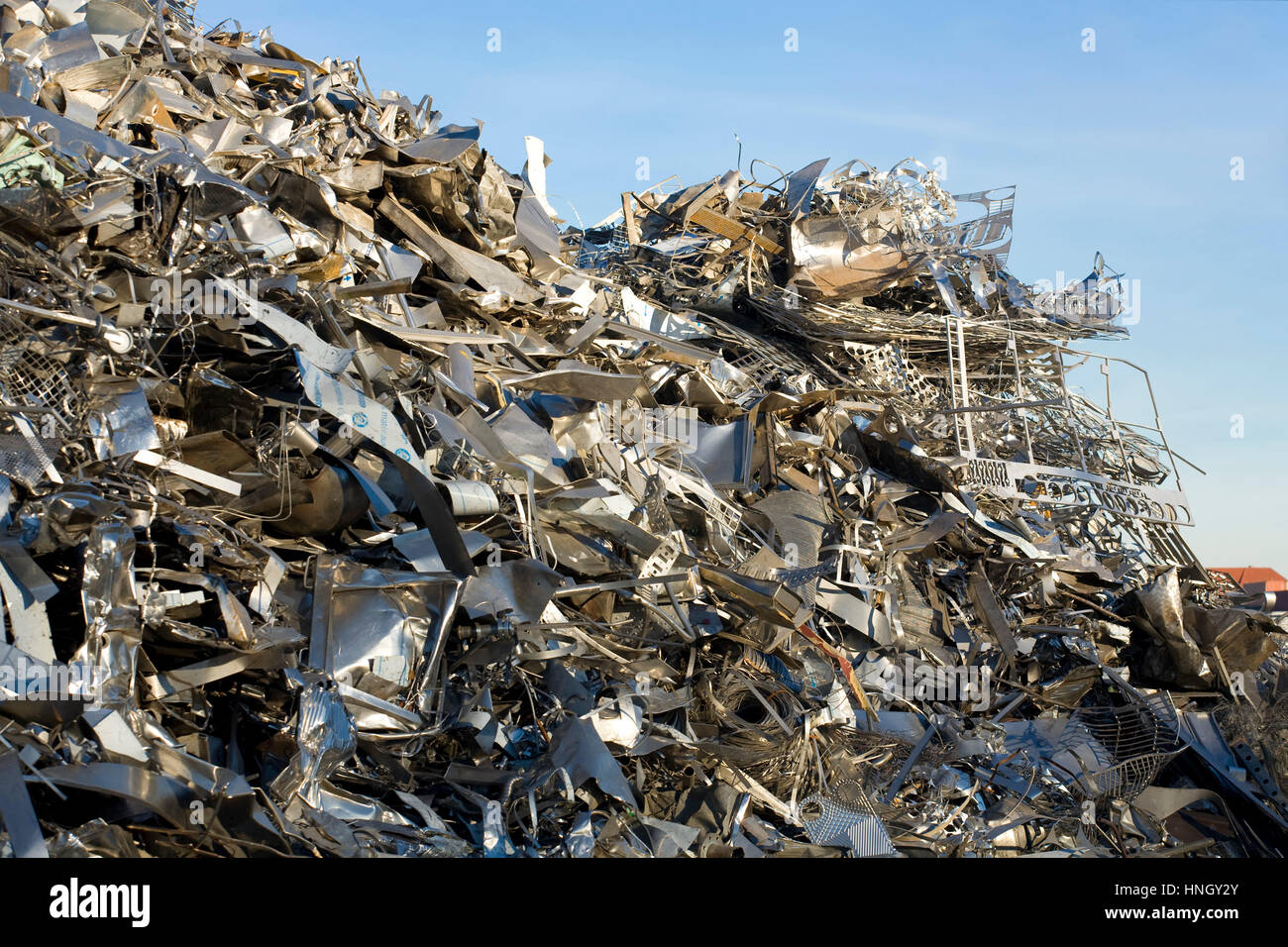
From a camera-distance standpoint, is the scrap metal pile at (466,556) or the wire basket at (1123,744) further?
the wire basket at (1123,744)

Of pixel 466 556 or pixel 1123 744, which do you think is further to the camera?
pixel 1123 744

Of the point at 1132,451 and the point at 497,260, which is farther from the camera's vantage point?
the point at 1132,451

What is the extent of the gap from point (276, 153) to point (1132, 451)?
664cm

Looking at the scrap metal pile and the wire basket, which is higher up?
the scrap metal pile

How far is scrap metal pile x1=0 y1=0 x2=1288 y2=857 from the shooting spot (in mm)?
3436

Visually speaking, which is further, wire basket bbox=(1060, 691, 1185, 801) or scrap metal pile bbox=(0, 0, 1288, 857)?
wire basket bbox=(1060, 691, 1185, 801)

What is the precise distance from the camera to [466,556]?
13.7 feet

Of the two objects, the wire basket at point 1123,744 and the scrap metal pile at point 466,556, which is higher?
the scrap metal pile at point 466,556

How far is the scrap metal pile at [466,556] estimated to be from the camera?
344 cm

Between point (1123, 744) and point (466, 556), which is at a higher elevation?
point (466, 556)
